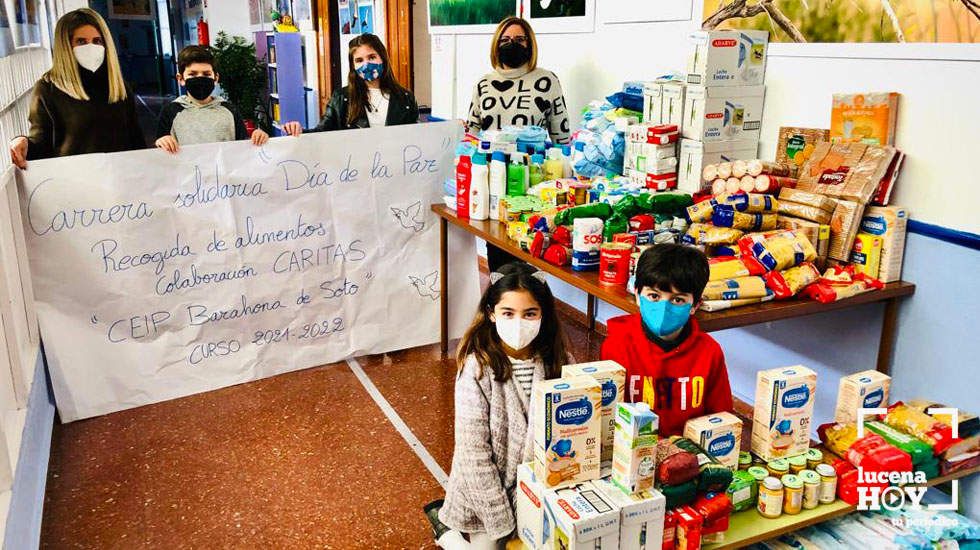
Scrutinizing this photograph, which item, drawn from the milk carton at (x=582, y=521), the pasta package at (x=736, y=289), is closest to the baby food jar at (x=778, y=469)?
the milk carton at (x=582, y=521)

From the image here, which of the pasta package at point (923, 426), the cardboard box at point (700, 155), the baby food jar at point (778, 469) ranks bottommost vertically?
the baby food jar at point (778, 469)

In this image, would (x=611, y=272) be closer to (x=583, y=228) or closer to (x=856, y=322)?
(x=583, y=228)

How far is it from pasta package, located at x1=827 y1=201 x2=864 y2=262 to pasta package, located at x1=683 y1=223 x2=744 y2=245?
0.31 meters

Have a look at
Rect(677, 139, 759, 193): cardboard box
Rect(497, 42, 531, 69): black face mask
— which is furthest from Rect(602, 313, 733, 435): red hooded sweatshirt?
Rect(497, 42, 531, 69): black face mask

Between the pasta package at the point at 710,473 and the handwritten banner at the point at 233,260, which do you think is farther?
the handwritten banner at the point at 233,260

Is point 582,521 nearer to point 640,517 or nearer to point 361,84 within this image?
point 640,517

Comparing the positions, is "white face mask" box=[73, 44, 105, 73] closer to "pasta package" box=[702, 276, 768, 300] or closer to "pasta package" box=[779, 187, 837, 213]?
"pasta package" box=[702, 276, 768, 300]

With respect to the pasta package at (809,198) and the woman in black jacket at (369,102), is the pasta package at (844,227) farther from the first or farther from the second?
the woman in black jacket at (369,102)

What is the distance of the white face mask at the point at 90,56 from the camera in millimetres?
2986

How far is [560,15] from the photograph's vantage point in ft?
13.3

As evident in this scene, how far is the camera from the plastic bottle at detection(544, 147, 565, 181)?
133 inches

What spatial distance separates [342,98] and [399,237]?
717 millimetres

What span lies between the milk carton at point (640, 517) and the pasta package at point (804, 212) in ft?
4.47

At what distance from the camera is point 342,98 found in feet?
12.1
